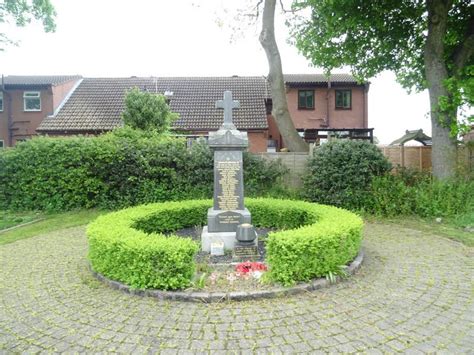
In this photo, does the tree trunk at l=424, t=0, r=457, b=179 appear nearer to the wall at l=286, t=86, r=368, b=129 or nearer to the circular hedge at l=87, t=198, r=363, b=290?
the circular hedge at l=87, t=198, r=363, b=290

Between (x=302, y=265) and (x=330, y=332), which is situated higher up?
(x=302, y=265)

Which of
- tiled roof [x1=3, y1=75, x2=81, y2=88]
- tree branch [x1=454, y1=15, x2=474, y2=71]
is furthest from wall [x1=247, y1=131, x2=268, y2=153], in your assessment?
tiled roof [x1=3, y1=75, x2=81, y2=88]

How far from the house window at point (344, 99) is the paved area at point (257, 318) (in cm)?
2146

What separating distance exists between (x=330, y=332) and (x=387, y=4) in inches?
515

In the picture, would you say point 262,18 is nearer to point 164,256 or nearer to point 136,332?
point 164,256

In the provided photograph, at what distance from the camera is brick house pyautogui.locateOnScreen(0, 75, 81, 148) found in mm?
23172

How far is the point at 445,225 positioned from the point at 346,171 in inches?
123

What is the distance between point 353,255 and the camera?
5.71 meters

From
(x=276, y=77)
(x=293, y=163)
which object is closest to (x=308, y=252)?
(x=293, y=163)

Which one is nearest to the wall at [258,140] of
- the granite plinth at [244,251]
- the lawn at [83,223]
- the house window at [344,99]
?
the house window at [344,99]

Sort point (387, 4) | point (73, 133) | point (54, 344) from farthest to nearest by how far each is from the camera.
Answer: point (73, 133) < point (387, 4) < point (54, 344)

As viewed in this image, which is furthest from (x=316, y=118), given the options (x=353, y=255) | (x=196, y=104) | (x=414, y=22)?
(x=353, y=255)

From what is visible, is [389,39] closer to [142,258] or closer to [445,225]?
[445,225]

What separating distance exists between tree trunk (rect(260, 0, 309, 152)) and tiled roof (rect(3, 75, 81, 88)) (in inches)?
625
